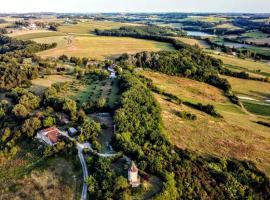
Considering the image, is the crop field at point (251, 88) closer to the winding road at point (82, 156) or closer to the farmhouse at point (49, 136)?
the winding road at point (82, 156)

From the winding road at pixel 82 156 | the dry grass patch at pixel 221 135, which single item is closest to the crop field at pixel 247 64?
the dry grass patch at pixel 221 135

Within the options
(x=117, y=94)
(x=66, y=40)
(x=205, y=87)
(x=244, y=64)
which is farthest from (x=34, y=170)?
(x=66, y=40)

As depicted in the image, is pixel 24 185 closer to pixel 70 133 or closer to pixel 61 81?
pixel 70 133

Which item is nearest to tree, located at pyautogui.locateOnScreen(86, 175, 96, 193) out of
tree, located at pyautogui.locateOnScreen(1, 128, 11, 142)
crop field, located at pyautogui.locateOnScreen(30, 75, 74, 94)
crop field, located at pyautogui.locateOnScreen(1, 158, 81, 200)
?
crop field, located at pyautogui.locateOnScreen(1, 158, 81, 200)

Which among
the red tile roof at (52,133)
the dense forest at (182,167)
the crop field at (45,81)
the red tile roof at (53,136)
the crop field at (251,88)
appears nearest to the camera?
the dense forest at (182,167)

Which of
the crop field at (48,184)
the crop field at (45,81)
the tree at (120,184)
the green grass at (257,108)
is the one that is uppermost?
the crop field at (45,81)

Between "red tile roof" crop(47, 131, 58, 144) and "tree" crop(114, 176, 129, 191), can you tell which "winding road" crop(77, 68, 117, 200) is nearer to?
"red tile roof" crop(47, 131, 58, 144)
